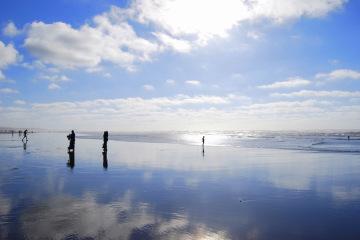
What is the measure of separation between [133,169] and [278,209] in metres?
12.4

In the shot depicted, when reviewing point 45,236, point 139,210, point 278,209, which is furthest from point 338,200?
point 45,236

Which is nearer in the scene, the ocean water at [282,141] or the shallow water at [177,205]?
the shallow water at [177,205]

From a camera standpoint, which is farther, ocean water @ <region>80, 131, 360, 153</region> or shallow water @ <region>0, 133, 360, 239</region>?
ocean water @ <region>80, 131, 360, 153</region>

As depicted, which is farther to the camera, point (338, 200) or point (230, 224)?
point (338, 200)

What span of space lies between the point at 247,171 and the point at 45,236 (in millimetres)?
15403

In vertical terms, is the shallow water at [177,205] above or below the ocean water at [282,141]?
below

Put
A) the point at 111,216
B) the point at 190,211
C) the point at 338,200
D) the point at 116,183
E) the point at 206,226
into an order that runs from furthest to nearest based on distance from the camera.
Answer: the point at 116,183, the point at 338,200, the point at 190,211, the point at 111,216, the point at 206,226

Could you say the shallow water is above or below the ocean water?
below

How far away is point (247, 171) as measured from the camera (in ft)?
73.4

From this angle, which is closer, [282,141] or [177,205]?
[177,205]

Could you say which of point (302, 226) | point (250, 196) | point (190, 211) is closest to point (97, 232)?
point (190, 211)

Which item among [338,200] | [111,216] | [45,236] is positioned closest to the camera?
[45,236]

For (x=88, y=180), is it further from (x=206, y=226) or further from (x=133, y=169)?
(x=206, y=226)

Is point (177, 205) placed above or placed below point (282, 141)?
below
